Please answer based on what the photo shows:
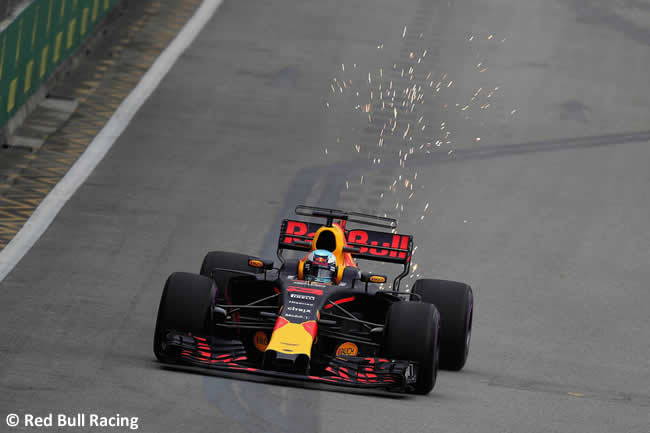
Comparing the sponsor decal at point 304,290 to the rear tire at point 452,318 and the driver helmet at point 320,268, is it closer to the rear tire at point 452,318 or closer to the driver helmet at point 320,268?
the driver helmet at point 320,268

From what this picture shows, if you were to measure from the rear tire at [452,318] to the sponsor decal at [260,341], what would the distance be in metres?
1.87

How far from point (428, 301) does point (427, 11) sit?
16.6 meters

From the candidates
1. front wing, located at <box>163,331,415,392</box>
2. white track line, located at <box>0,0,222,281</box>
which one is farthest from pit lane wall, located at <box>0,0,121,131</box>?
front wing, located at <box>163,331,415,392</box>

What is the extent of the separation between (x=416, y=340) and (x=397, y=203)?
8.10 metres

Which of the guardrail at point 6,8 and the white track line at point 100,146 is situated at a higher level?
the guardrail at point 6,8

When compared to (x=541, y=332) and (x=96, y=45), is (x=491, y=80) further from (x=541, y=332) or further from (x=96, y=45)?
(x=541, y=332)

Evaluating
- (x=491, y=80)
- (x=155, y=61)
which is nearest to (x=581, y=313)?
(x=491, y=80)

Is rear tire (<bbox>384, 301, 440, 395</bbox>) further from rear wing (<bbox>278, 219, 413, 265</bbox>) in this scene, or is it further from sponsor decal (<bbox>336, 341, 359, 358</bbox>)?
rear wing (<bbox>278, 219, 413, 265</bbox>)

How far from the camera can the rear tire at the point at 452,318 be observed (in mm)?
13289

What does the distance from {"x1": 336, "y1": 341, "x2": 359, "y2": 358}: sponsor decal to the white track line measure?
16.8ft

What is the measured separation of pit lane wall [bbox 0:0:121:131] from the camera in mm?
19734

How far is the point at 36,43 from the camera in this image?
21156mm

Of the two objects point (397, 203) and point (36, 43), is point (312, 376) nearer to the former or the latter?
point (397, 203)

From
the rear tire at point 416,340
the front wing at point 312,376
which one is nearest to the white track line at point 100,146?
the front wing at point 312,376
